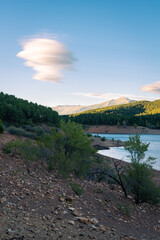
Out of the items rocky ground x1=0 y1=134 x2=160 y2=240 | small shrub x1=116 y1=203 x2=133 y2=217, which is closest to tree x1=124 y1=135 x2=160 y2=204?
rocky ground x1=0 y1=134 x2=160 y2=240

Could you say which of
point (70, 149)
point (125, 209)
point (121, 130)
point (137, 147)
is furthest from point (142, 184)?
point (121, 130)

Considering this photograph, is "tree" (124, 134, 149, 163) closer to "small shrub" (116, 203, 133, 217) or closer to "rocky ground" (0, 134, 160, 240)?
"rocky ground" (0, 134, 160, 240)

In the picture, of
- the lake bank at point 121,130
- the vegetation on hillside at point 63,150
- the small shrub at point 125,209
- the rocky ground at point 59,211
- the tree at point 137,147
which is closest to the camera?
the rocky ground at point 59,211

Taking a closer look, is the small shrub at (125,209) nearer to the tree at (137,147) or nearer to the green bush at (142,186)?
the green bush at (142,186)

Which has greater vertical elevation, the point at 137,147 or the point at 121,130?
the point at 137,147

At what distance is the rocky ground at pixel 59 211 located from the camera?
6.69 meters

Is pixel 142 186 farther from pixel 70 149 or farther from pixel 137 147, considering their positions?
pixel 70 149

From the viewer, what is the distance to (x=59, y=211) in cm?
874

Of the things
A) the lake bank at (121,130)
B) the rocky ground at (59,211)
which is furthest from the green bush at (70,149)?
the lake bank at (121,130)

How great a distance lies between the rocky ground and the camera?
6.69 m

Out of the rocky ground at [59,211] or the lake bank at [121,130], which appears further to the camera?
the lake bank at [121,130]

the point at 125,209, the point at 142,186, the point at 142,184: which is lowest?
the point at 125,209

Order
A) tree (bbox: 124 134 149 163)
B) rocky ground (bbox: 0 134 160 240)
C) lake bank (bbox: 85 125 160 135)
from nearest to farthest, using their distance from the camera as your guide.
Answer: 1. rocky ground (bbox: 0 134 160 240)
2. tree (bbox: 124 134 149 163)
3. lake bank (bbox: 85 125 160 135)

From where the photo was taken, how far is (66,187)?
40.5ft
